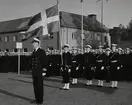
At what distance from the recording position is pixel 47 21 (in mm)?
12602

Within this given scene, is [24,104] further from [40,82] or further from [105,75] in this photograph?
[105,75]

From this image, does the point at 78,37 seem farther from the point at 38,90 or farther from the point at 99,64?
the point at 38,90

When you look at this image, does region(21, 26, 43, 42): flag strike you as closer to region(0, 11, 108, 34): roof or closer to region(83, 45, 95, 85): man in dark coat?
region(83, 45, 95, 85): man in dark coat

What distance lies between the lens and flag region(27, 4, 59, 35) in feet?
40.4

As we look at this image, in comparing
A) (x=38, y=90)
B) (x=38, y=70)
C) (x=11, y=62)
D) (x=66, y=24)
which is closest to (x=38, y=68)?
(x=38, y=70)

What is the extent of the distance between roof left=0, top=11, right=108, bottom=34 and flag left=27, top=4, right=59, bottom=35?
3346cm

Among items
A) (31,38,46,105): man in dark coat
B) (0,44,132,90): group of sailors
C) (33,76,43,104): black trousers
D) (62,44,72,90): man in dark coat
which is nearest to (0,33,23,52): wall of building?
(0,44,132,90): group of sailors

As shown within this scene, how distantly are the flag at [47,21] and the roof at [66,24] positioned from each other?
110 feet

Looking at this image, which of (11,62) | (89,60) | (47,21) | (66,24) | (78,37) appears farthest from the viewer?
(78,37)

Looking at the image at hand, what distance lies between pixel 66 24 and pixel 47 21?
35024mm

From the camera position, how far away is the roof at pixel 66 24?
49.4m

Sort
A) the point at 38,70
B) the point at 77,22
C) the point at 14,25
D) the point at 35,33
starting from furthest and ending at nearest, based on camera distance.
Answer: the point at 14,25
the point at 77,22
the point at 35,33
the point at 38,70

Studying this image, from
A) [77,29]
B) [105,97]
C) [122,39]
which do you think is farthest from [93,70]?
[122,39]

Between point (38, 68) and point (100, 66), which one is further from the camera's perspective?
point (100, 66)
